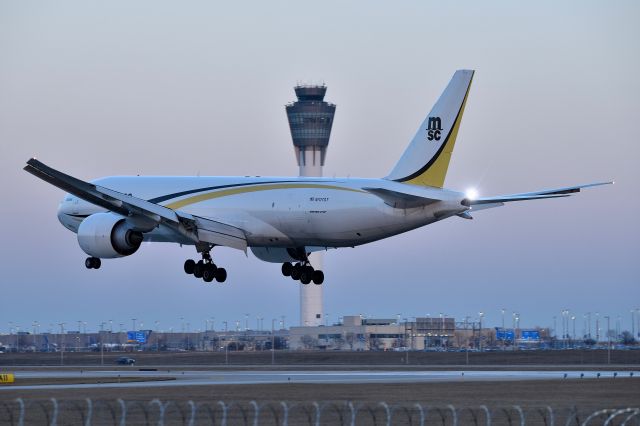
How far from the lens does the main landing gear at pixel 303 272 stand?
266 ft

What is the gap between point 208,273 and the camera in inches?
3095

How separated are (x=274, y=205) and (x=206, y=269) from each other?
6.17 meters

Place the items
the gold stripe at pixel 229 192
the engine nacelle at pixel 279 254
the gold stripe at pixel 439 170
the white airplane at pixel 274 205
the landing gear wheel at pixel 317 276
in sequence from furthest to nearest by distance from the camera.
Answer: the engine nacelle at pixel 279 254, the landing gear wheel at pixel 317 276, the gold stripe at pixel 229 192, the gold stripe at pixel 439 170, the white airplane at pixel 274 205

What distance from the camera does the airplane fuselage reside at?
72000mm

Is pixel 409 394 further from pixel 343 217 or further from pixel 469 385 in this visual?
pixel 343 217

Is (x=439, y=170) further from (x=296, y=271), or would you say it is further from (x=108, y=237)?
(x=108, y=237)

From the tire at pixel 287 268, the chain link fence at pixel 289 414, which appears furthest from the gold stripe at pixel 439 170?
the chain link fence at pixel 289 414

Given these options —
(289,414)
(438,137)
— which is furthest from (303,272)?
(289,414)

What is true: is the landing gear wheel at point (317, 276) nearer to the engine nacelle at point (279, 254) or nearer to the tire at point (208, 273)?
the engine nacelle at point (279, 254)

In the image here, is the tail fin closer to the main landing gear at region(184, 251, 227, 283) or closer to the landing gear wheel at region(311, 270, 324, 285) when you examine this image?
the landing gear wheel at region(311, 270, 324, 285)

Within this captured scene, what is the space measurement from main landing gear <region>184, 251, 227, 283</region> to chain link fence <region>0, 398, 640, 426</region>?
28.6 meters

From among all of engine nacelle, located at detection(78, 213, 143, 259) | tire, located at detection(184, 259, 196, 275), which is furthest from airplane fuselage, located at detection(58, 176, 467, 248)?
engine nacelle, located at detection(78, 213, 143, 259)

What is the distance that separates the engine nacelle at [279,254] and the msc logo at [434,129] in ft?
39.9

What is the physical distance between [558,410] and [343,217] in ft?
97.5
